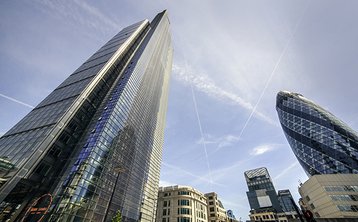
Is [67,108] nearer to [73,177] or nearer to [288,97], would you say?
[73,177]

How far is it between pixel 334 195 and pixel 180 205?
143ft

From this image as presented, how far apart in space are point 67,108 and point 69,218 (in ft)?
72.0

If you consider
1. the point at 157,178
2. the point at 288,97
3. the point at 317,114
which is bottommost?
the point at 157,178

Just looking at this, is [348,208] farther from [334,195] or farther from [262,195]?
[262,195]

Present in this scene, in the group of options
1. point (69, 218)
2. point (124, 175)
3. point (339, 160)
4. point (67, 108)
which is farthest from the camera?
point (339, 160)

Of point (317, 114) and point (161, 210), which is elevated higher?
point (317, 114)

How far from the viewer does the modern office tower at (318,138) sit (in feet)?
252

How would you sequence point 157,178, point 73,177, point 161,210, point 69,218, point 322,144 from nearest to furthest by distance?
point 69,218
point 73,177
point 161,210
point 157,178
point 322,144

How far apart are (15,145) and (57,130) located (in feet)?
25.9

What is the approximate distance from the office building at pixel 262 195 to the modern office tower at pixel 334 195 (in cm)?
5915

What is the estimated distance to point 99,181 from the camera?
3216 cm

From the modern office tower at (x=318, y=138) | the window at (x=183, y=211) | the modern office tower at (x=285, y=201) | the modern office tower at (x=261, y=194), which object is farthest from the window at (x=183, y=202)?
the modern office tower at (x=285, y=201)

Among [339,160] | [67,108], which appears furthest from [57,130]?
[339,160]

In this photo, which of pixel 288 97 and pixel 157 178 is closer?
pixel 157 178
